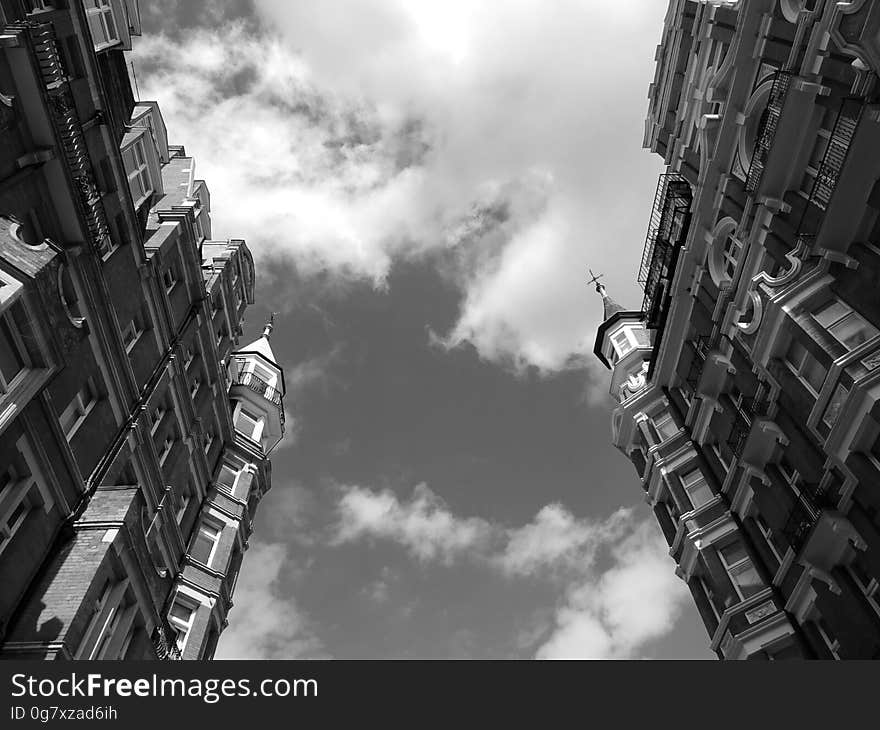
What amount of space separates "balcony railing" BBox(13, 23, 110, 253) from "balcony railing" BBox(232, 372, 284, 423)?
18.8 m

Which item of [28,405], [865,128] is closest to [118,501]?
[28,405]

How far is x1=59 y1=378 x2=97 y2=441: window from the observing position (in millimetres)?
19625

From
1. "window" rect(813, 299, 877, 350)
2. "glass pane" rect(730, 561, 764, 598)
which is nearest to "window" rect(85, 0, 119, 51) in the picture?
"window" rect(813, 299, 877, 350)

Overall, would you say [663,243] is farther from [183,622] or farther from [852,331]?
[183,622]

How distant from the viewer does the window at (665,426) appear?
97.6ft

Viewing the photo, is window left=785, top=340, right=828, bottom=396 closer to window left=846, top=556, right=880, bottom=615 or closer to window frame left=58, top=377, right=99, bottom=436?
window left=846, top=556, right=880, bottom=615

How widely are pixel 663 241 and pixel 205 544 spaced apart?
2485cm

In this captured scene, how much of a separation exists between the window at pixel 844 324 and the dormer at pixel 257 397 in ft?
89.7

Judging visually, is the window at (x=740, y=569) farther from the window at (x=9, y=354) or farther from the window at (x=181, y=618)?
the window at (x=9, y=354)

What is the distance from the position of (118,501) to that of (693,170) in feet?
81.2

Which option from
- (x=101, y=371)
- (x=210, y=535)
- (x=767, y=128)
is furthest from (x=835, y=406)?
(x=210, y=535)

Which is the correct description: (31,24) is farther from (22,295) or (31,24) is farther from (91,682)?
(91,682)

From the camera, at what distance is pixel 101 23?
24.6 meters

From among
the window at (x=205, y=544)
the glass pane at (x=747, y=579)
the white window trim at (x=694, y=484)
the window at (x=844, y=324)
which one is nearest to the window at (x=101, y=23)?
the window at (x=205, y=544)
